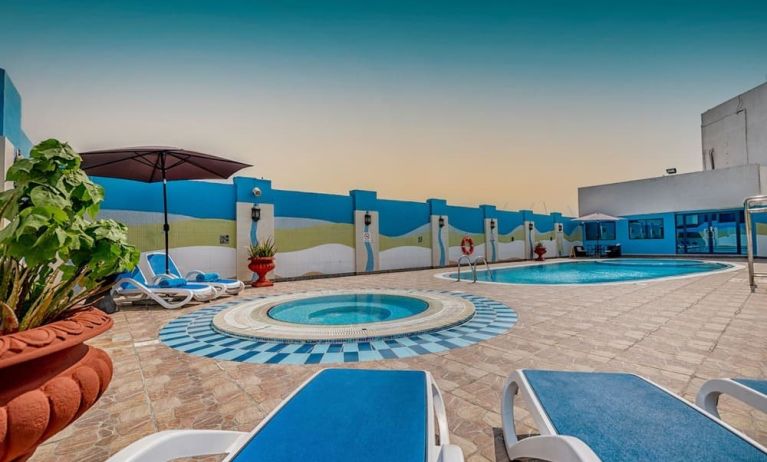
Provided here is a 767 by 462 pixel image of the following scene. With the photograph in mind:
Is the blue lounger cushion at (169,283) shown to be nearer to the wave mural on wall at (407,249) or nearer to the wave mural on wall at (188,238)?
the wave mural on wall at (188,238)

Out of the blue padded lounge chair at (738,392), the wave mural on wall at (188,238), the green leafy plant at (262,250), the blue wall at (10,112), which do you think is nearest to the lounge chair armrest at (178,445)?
the blue padded lounge chair at (738,392)

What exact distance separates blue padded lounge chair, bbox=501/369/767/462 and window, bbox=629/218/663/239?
72.4ft

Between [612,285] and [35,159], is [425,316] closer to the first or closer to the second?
[35,159]

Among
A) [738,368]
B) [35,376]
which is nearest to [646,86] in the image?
[738,368]

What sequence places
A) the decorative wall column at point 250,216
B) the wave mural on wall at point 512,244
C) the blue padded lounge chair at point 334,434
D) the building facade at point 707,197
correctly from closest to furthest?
the blue padded lounge chair at point 334,434 < the decorative wall column at point 250,216 < the building facade at point 707,197 < the wave mural on wall at point 512,244

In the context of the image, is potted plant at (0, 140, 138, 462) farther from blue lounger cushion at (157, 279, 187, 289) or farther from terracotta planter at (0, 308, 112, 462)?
blue lounger cushion at (157, 279, 187, 289)

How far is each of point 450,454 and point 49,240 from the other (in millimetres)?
1462

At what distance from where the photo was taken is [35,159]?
108 centimetres

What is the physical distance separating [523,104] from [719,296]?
683 centimetres

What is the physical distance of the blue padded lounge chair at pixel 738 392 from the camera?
1.48 meters

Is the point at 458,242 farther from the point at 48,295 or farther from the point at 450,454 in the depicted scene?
the point at 48,295

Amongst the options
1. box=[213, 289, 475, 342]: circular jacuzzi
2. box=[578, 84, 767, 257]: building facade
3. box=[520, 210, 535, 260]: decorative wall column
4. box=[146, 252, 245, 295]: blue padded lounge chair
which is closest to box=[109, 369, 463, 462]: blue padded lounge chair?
box=[213, 289, 475, 342]: circular jacuzzi

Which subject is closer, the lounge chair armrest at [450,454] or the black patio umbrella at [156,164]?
the lounge chair armrest at [450,454]

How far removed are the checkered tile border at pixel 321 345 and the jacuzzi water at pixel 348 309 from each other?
1188mm
